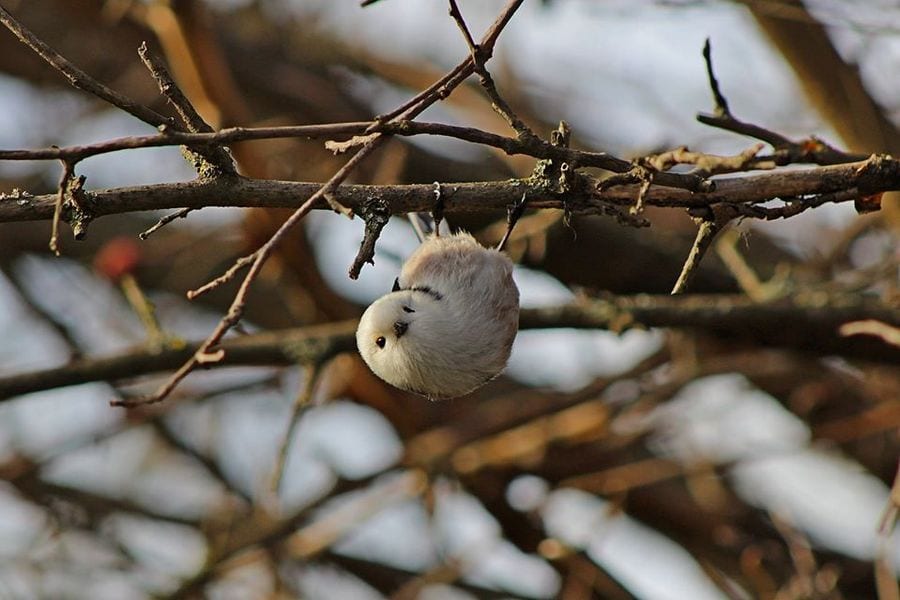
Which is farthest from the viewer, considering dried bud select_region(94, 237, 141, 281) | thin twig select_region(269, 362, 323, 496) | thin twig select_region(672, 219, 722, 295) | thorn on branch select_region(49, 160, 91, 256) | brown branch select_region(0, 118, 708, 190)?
dried bud select_region(94, 237, 141, 281)

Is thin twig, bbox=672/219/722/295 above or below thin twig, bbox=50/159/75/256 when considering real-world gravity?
below

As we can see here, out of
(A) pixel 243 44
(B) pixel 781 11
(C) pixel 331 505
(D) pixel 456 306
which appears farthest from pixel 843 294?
(A) pixel 243 44

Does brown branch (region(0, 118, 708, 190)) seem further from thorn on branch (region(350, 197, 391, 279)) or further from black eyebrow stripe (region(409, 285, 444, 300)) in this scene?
black eyebrow stripe (region(409, 285, 444, 300))

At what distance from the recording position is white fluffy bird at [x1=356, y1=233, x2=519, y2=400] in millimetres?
2096

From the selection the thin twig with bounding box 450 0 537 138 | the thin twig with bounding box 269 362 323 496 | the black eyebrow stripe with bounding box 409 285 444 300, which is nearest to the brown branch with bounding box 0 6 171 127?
the thin twig with bounding box 450 0 537 138

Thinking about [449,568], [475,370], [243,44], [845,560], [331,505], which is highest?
[243,44]

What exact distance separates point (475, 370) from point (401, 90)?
101 inches

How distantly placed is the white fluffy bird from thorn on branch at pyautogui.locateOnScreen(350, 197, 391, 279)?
63 cm

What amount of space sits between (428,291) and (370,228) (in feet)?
2.77

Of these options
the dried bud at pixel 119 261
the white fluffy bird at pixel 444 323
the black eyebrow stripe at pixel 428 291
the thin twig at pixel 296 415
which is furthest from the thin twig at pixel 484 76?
the dried bud at pixel 119 261

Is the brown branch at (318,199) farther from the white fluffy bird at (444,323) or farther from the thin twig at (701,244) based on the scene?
the white fluffy bird at (444,323)

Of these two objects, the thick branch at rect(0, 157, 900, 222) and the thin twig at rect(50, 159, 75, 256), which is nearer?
the thin twig at rect(50, 159, 75, 256)

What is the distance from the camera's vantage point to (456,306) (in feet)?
7.27

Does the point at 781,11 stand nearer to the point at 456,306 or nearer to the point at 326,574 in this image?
the point at 456,306
